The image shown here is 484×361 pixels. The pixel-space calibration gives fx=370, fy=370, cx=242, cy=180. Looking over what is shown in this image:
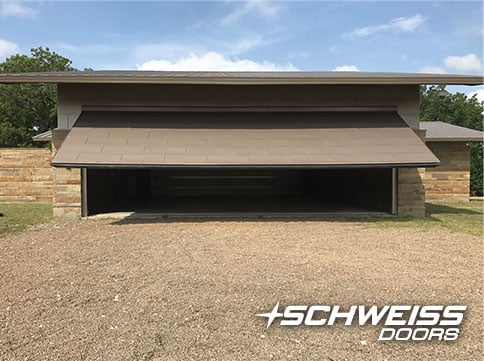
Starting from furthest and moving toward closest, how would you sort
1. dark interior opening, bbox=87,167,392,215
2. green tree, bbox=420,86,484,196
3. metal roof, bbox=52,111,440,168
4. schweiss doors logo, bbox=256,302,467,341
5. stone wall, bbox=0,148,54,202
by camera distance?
green tree, bbox=420,86,484,196 → stone wall, bbox=0,148,54,202 → dark interior opening, bbox=87,167,392,215 → metal roof, bbox=52,111,440,168 → schweiss doors logo, bbox=256,302,467,341

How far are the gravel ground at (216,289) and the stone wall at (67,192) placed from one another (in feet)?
7.05

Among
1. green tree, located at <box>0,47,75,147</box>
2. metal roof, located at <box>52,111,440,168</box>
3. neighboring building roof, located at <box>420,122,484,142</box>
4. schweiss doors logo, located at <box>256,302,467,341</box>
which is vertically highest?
green tree, located at <box>0,47,75,147</box>

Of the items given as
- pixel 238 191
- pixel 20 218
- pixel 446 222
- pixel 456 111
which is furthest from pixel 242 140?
pixel 456 111

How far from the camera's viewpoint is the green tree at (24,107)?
3092 centimetres

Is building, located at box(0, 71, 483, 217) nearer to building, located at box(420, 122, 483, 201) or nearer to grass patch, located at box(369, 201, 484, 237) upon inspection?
grass patch, located at box(369, 201, 484, 237)

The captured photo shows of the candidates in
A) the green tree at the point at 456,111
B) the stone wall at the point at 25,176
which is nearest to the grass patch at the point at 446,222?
the stone wall at the point at 25,176

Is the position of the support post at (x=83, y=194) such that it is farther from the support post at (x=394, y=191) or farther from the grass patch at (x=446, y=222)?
the support post at (x=394, y=191)

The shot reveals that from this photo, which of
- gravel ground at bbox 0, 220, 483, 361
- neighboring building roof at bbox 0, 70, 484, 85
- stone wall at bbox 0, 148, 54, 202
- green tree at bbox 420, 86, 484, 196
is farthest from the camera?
green tree at bbox 420, 86, 484, 196

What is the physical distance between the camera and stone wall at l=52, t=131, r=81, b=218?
9242mm

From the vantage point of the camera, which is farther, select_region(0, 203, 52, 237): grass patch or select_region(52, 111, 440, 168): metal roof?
select_region(52, 111, 440, 168): metal roof

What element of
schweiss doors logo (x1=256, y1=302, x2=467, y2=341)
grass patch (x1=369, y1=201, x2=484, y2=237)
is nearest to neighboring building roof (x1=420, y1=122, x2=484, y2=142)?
grass patch (x1=369, y1=201, x2=484, y2=237)

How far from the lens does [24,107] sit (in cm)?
3203

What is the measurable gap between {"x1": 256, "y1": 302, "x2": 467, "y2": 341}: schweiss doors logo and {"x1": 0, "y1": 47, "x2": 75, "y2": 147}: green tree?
32.6 metres

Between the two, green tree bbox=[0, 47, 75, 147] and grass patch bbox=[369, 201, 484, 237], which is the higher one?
green tree bbox=[0, 47, 75, 147]
